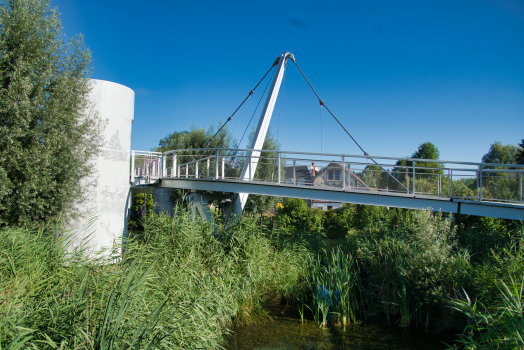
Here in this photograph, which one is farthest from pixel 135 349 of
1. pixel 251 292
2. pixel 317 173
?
pixel 317 173

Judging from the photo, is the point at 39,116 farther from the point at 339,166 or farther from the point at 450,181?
the point at 450,181

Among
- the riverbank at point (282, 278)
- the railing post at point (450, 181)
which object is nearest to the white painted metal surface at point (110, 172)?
the riverbank at point (282, 278)

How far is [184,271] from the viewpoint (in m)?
6.52

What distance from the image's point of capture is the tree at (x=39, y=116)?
8.05 m

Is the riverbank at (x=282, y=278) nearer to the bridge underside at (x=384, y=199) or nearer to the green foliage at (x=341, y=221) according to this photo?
the bridge underside at (x=384, y=199)

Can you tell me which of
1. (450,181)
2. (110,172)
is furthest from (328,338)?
(110,172)

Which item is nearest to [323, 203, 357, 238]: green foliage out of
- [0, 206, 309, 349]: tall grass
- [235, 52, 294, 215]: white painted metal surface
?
[235, 52, 294, 215]: white painted metal surface

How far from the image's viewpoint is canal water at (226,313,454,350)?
6711 millimetres

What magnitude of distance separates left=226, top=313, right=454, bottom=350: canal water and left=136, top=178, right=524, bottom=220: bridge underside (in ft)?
10.4

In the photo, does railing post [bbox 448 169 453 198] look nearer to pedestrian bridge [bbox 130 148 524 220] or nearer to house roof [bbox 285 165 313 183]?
pedestrian bridge [bbox 130 148 524 220]

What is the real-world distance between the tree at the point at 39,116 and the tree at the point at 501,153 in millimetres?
50161

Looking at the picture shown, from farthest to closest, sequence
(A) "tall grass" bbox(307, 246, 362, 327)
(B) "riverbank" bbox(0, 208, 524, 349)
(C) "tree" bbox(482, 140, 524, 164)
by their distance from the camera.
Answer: (C) "tree" bbox(482, 140, 524, 164)
(A) "tall grass" bbox(307, 246, 362, 327)
(B) "riverbank" bbox(0, 208, 524, 349)

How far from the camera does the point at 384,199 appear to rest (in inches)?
373

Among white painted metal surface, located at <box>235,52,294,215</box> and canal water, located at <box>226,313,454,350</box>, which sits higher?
white painted metal surface, located at <box>235,52,294,215</box>
